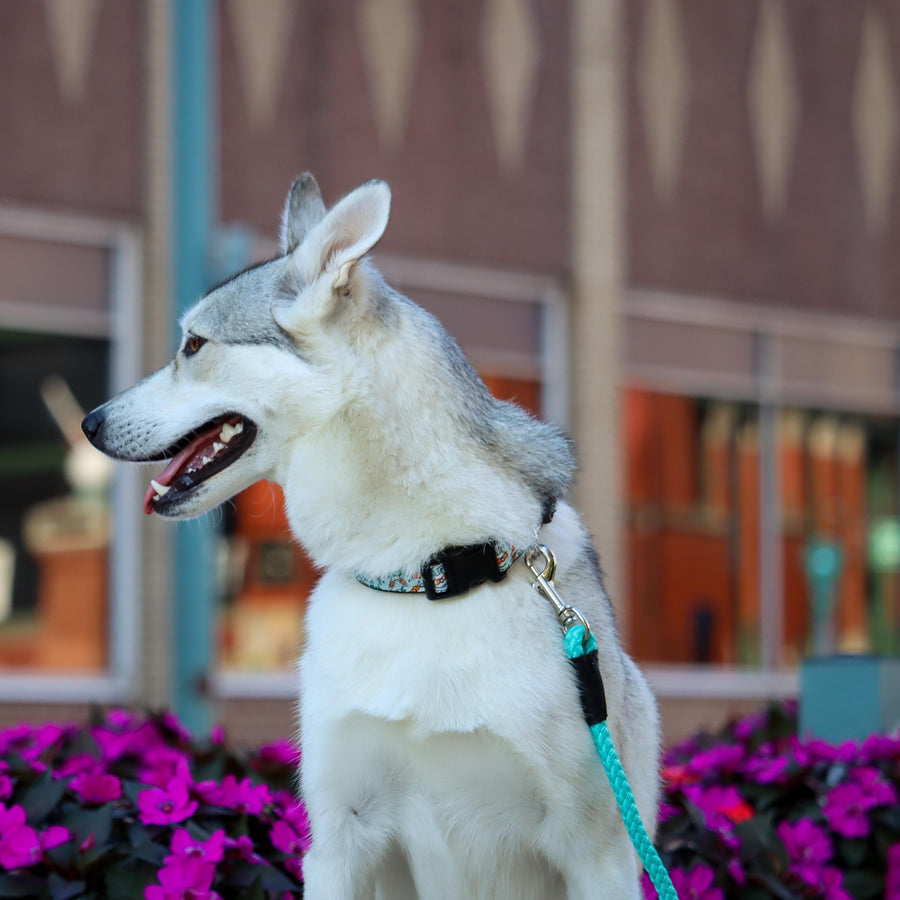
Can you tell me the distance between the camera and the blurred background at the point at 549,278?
1048 cm

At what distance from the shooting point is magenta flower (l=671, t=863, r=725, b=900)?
3955 millimetres

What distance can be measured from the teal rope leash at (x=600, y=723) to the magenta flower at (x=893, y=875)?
1.55 metres

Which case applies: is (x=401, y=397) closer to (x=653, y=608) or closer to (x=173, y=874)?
(x=173, y=874)

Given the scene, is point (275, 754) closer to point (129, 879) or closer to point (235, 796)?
point (235, 796)

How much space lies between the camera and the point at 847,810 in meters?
4.52

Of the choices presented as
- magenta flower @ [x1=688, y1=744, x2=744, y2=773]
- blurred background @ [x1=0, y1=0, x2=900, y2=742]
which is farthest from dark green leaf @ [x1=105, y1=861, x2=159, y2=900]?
blurred background @ [x1=0, y1=0, x2=900, y2=742]

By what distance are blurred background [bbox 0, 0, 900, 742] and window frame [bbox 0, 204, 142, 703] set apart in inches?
0.8

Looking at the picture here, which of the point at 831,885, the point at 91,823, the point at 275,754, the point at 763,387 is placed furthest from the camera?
the point at 763,387

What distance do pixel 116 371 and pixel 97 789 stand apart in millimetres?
6860

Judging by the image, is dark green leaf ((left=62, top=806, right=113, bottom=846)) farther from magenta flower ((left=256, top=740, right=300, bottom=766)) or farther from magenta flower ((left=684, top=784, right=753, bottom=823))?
magenta flower ((left=684, top=784, right=753, bottom=823))

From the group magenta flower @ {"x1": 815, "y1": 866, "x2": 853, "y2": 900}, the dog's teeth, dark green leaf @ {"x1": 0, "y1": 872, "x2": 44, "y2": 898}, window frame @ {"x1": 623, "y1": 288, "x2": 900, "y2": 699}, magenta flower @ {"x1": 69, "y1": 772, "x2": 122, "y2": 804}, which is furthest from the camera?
window frame @ {"x1": 623, "y1": 288, "x2": 900, "y2": 699}

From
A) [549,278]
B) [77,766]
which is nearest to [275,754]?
[77,766]

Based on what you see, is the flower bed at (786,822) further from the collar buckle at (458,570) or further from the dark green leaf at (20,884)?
the dark green leaf at (20,884)

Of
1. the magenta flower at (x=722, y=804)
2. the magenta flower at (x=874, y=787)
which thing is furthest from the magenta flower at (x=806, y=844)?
the magenta flower at (x=874, y=787)
